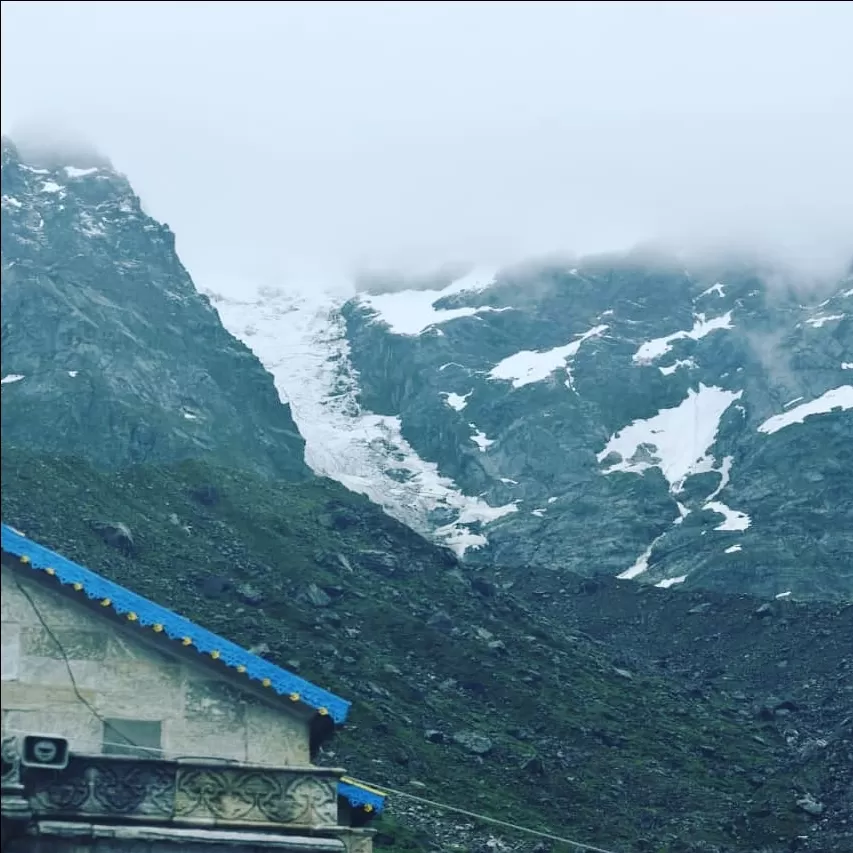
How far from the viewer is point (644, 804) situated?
367ft

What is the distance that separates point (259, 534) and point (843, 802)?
69.0 metres

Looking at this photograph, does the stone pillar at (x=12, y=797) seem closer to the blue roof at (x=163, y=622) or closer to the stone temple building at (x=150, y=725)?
the stone temple building at (x=150, y=725)

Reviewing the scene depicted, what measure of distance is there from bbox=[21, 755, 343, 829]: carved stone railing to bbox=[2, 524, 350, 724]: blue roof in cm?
93

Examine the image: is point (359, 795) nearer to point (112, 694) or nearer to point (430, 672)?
point (112, 694)

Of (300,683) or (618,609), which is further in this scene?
(618,609)

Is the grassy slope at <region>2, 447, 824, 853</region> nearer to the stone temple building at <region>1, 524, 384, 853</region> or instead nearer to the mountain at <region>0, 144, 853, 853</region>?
the mountain at <region>0, 144, 853, 853</region>

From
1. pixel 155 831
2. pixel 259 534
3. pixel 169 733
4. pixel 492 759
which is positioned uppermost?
pixel 259 534

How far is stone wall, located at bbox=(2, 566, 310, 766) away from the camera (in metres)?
18.8

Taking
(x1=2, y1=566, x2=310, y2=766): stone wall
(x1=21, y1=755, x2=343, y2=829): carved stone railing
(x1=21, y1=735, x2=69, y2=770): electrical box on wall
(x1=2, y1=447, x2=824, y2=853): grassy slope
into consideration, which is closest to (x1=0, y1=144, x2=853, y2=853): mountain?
(x1=2, y1=447, x2=824, y2=853): grassy slope

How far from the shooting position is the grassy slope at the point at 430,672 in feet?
355

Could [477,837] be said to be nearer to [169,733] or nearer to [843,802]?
[843,802]

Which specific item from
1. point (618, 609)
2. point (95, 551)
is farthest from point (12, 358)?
point (618, 609)

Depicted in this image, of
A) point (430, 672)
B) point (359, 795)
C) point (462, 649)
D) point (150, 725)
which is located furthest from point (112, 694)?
point (462, 649)

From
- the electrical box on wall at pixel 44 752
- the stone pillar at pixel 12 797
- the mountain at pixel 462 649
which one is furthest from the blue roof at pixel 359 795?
the mountain at pixel 462 649
